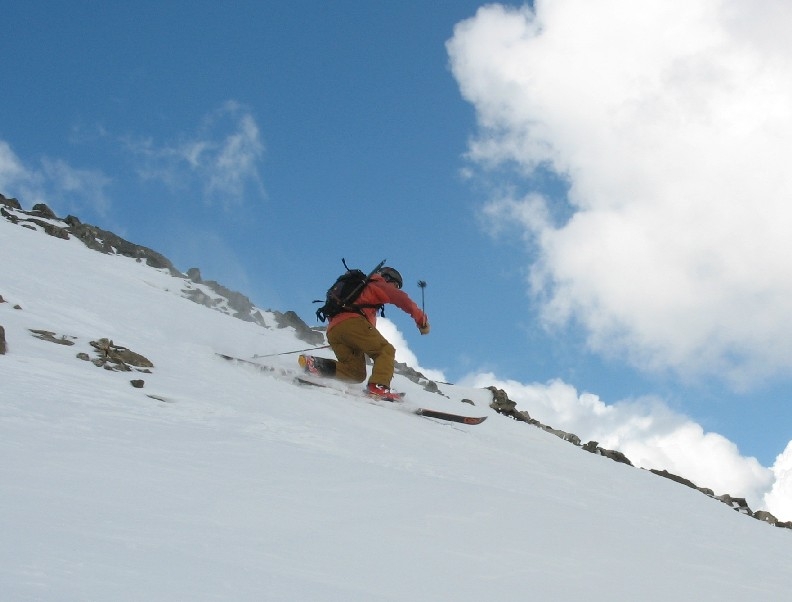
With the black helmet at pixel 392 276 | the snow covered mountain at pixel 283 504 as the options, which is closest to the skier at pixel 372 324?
the black helmet at pixel 392 276

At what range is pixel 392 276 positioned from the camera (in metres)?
11.7

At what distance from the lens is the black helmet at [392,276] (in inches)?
460

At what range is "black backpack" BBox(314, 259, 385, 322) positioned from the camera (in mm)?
11445

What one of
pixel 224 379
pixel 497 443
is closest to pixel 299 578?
pixel 224 379

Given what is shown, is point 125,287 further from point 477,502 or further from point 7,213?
point 477,502

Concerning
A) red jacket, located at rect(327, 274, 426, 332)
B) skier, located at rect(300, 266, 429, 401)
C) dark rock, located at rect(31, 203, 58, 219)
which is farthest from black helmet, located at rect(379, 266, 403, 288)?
dark rock, located at rect(31, 203, 58, 219)

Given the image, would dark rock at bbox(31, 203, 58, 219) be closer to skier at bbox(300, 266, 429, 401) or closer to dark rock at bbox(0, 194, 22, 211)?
dark rock at bbox(0, 194, 22, 211)

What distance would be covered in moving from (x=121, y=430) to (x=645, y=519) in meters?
4.60

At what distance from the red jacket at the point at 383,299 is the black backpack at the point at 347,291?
0.23ft

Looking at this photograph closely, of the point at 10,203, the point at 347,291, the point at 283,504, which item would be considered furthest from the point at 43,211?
Answer: the point at 283,504

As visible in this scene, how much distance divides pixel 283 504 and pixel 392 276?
7.97 meters

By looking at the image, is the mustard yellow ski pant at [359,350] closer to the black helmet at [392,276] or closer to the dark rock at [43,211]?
the black helmet at [392,276]

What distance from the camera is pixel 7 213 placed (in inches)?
906

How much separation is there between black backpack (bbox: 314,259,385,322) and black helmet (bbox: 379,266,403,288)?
11 cm
